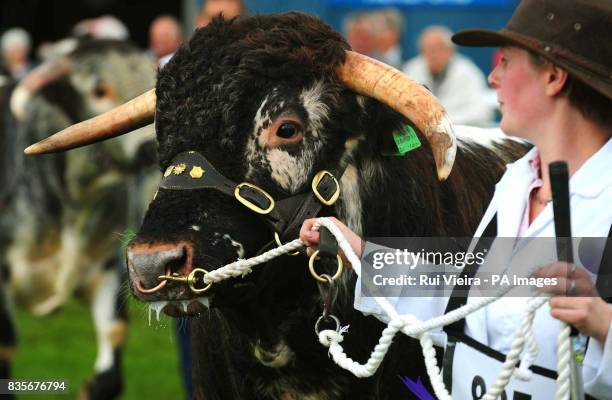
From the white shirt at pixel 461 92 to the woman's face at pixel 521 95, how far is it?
6072 millimetres

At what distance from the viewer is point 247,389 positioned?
4055mm

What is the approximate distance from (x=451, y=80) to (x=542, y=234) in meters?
Result: 7.23

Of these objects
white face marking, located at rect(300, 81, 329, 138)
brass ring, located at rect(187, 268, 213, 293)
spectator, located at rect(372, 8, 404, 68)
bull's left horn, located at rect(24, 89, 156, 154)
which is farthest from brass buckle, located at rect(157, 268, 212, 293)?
spectator, located at rect(372, 8, 404, 68)

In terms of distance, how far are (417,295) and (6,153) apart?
5.88m

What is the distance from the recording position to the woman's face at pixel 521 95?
307cm

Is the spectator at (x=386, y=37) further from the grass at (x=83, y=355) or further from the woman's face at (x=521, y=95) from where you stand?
the woman's face at (x=521, y=95)

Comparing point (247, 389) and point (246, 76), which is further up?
point (246, 76)

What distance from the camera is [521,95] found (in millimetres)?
3090

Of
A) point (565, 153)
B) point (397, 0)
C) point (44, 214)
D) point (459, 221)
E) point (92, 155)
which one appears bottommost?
point (44, 214)

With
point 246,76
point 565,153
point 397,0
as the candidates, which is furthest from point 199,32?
point 397,0

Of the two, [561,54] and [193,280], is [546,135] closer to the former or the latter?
[561,54]

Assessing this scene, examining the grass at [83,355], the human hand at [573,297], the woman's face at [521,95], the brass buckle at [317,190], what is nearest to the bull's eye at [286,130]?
the brass buckle at [317,190]

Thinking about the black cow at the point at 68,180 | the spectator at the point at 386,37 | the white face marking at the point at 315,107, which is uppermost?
the spectator at the point at 386,37

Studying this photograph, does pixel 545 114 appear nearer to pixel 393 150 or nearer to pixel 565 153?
pixel 565 153
